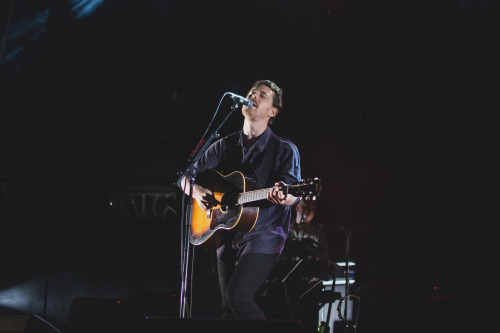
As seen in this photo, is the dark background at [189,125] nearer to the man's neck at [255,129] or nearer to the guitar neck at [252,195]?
the man's neck at [255,129]

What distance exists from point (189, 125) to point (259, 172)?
361 cm

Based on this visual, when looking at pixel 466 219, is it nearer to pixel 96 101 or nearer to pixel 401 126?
pixel 401 126

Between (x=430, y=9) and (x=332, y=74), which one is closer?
(x=430, y=9)

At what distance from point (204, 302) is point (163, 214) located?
5.18 ft

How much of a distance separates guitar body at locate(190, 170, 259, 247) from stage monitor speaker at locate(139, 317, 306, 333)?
1.34m

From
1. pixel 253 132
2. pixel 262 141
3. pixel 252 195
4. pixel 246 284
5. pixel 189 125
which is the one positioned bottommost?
pixel 246 284

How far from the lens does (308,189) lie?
124 inches

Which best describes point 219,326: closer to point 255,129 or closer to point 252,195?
point 252,195

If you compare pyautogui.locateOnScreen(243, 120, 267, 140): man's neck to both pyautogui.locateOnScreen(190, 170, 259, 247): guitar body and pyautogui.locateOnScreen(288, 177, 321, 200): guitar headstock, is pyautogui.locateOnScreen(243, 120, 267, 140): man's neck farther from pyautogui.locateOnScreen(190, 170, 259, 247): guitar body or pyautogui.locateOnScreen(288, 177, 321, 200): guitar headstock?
pyautogui.locateOnScreen(288, 177, 321, 200): guitar headstock

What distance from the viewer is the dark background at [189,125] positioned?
590 cm

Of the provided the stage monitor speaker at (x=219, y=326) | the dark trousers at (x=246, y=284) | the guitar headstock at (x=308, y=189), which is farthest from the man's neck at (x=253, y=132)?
the stage monitor speaker at (x=219, y=326)

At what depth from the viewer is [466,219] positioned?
18.1 ft

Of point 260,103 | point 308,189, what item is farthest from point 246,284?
point 260,103

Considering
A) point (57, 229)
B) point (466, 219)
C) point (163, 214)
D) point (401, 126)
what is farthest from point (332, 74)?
point (57, 229)
